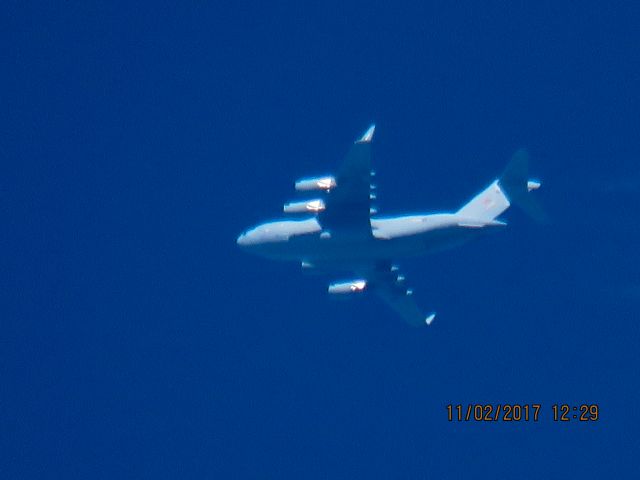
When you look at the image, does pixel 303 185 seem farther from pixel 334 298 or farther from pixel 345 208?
pixel 334 298

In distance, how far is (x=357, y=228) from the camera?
2248 inches

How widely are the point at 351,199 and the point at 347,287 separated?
21.3 feet

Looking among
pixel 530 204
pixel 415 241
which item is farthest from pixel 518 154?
pixel 415 241

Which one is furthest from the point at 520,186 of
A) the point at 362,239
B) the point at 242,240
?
the point at 242,240

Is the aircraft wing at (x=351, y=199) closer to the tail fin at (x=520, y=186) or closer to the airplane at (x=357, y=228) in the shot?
the airplane at (x=357, y=228)

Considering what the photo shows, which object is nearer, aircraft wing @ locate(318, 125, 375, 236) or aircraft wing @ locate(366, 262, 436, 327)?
aircraft wing @ locate(318, 125, 375, 236)

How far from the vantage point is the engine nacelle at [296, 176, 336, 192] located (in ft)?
184

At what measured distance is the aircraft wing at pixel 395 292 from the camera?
6106 centimetres

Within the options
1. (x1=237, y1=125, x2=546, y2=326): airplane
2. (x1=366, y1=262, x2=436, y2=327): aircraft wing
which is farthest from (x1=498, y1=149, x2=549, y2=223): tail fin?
(x1=366, y1=262, x2=436, y2=327): aircraft wing

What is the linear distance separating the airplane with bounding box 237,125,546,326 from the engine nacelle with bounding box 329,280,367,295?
3.65 ft

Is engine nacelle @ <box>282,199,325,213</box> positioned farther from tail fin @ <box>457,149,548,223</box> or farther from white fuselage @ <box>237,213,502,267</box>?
tail fin @ <box>457,149,548,223</box>

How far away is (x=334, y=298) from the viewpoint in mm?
61125

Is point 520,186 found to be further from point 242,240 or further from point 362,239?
point 242,240

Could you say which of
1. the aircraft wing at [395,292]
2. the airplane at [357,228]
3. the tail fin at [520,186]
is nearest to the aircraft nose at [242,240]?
the airplane at [357,228]
